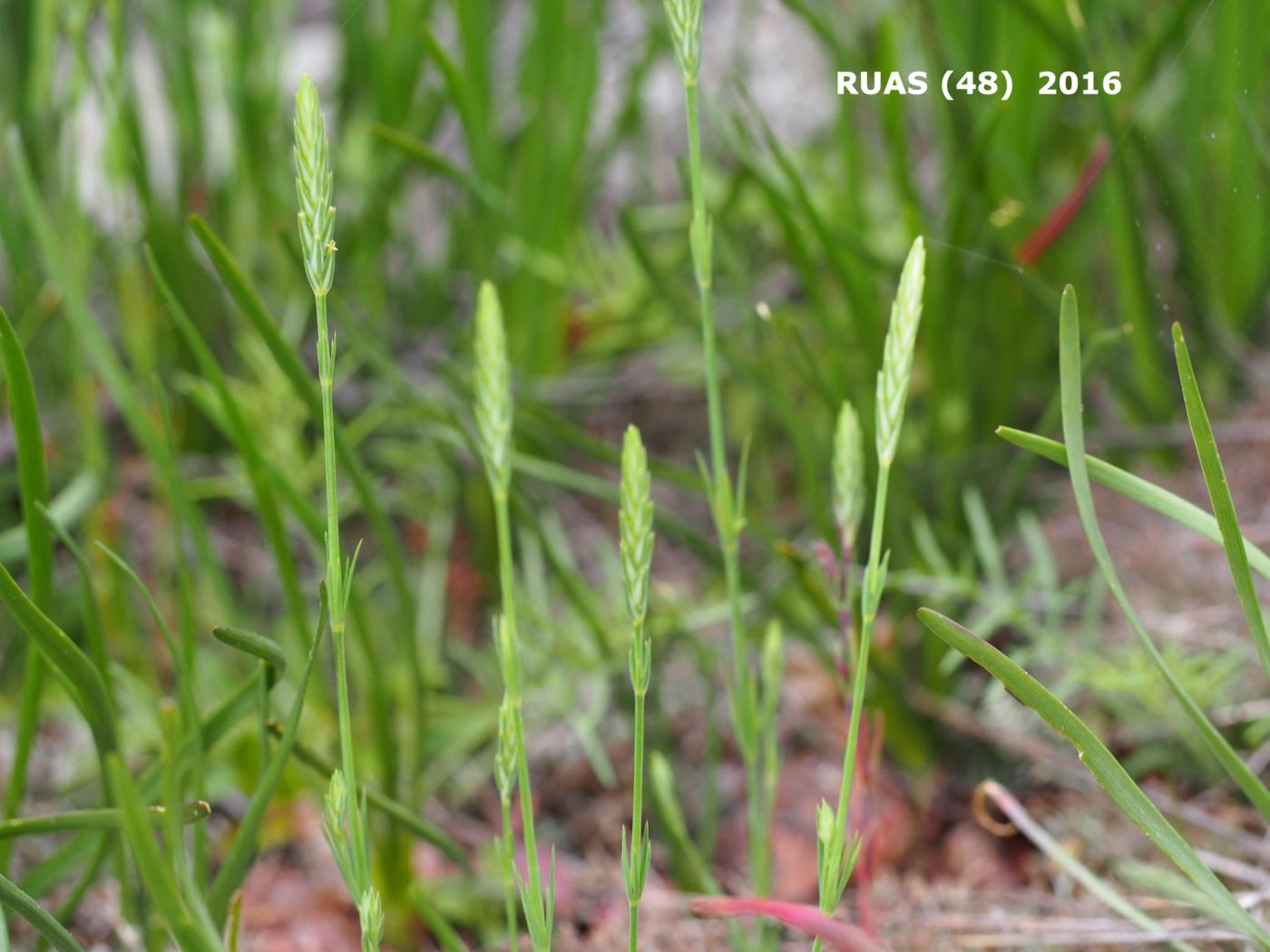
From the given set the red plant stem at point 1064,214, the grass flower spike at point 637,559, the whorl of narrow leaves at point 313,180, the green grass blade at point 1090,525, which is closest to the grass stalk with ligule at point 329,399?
the whorl of narrow leaves at point 313,180

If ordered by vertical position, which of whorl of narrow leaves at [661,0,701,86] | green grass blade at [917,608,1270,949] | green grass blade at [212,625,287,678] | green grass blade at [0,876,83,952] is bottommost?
green grass blade at [0,876,83,952]

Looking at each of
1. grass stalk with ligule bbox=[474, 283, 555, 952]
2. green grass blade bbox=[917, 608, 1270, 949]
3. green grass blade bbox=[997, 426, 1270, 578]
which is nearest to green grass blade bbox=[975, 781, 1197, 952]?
green grass blade bbox=[917, 608, 1270, 949]

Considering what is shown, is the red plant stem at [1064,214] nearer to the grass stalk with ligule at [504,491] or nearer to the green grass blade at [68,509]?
the grass stalk with ligule at [504,491]

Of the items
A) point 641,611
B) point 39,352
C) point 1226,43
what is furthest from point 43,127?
point 1226,43

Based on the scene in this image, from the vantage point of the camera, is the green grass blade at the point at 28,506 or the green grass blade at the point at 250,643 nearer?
the green grass blade at the point at 250,643

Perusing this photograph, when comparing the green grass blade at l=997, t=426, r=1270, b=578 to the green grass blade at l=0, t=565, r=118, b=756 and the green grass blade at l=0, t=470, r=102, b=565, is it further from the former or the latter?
the green grass blade at l=0, t=470, r=102, b=565

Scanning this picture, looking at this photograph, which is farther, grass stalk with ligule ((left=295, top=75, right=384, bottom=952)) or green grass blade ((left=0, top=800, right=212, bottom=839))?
A: green grass blade ((left=0, top=800, right=212, bottom=839))

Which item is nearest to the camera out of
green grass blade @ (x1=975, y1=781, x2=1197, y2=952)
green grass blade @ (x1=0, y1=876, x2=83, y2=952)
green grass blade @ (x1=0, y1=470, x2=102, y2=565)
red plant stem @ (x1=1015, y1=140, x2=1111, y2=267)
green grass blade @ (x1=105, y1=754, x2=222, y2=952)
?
green grass blade @ (x1=105, y1=754, x2=222, y2=952)

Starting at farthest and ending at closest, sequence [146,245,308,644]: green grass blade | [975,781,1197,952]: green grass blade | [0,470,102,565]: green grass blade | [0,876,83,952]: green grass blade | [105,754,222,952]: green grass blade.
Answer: [0,470,102,565]: green grass blade < [146,245,308,644]: green grass blade < [975,781,1197,952]: green grass blade < [0,876,83,952]: green grass blade < [105,754,222,952]: green grass blade
